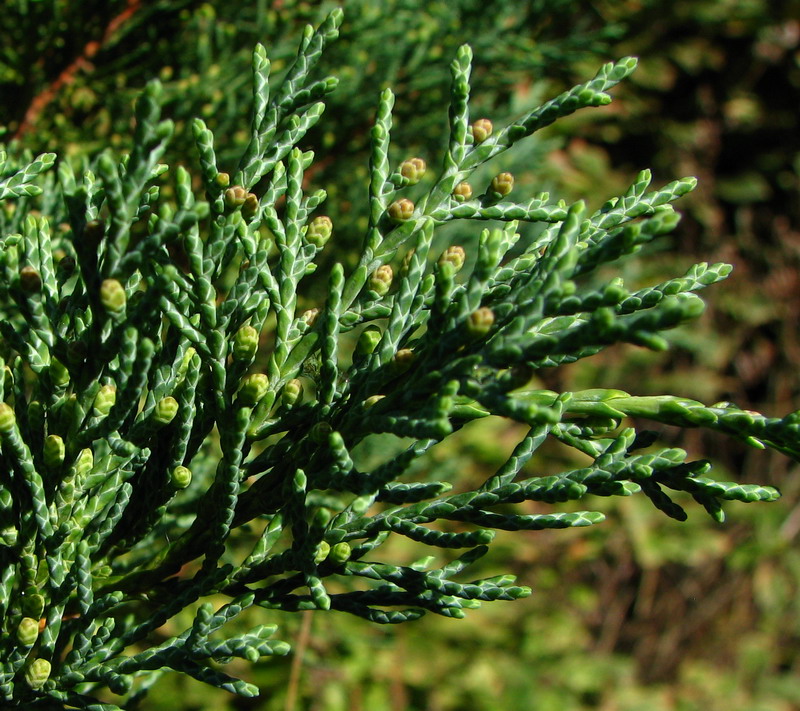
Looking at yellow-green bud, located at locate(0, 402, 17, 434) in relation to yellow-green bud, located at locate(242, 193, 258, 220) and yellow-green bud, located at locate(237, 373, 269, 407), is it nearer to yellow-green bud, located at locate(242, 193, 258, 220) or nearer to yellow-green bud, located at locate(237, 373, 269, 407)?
yellow-green bud, located at locate(237, 373, 269, 407)

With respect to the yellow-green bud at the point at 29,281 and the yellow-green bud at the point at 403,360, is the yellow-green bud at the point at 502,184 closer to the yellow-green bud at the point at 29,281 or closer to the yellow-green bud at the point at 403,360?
the yellow-green bud at the point at 403,360

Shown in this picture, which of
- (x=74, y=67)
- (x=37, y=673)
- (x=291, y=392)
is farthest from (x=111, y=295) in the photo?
(x=74, y=67)

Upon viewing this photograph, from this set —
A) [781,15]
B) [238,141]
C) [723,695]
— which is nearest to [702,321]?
[781,15]

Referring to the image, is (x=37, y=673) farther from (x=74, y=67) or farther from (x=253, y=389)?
(x=74, y=67)

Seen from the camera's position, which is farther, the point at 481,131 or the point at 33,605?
the point at 481,131

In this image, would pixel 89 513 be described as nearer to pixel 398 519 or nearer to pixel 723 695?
pixel 398 519
